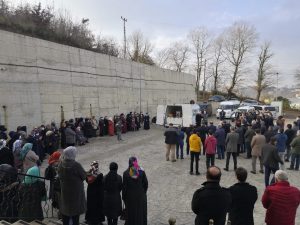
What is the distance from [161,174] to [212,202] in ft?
26.5

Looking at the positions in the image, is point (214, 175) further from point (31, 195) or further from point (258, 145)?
point (258, 145)

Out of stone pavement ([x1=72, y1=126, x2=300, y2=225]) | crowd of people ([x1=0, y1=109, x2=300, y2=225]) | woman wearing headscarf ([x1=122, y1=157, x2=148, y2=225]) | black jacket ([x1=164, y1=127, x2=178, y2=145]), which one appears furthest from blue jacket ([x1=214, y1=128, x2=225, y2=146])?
woman wearing headscarf ([x1=122, y1=157, x2=148, y2=225])

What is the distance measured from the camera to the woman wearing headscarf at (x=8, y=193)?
22.8 feet

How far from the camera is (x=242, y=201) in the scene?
545 cm

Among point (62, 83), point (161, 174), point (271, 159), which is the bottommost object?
point (161, 174)

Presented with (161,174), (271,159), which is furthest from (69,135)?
(271,159)

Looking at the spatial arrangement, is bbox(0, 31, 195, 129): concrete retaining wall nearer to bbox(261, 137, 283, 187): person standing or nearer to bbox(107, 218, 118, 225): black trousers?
bbox(107, 218, 118, 225): black trousers

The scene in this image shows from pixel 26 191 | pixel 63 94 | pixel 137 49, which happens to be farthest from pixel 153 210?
pixel 137 49

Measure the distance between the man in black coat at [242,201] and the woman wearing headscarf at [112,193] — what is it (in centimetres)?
250

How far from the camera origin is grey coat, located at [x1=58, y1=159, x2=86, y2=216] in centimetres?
633

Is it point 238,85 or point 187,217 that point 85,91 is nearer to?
point 187,217

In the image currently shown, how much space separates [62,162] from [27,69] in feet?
44.2

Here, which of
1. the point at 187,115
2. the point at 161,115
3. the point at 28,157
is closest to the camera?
the point at 28,157

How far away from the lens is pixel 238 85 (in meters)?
64.8
